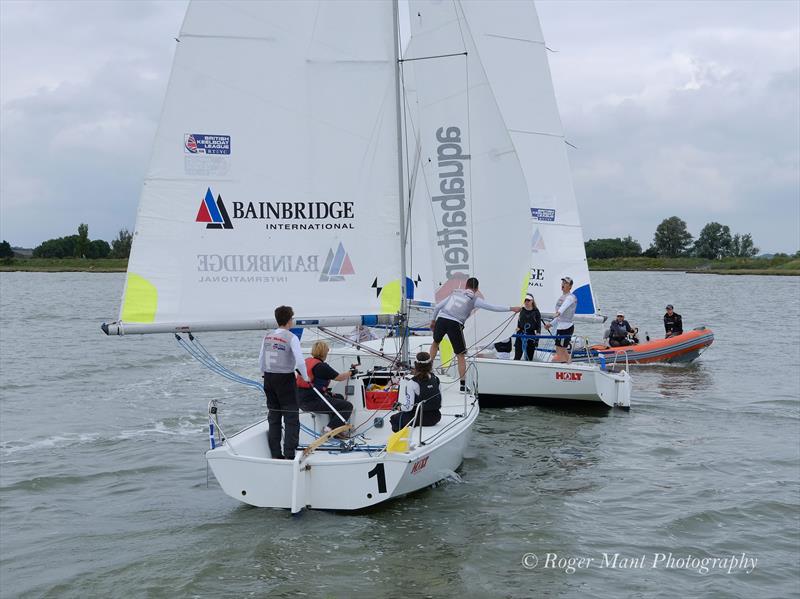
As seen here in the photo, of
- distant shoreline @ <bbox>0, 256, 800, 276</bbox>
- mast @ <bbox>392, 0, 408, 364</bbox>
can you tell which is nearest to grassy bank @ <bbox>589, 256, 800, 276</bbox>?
distant shoreline @ <bbox>0, 256, 800, 276</bbox>

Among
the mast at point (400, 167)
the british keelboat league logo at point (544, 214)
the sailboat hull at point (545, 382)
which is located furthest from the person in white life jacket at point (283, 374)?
the british keelboat league logo at point (544, 214)

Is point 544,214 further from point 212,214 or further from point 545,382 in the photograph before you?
point 212,214

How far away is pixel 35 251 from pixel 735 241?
10310cm

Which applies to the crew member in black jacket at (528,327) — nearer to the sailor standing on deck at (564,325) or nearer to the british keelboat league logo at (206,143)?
the sailor standing on deck at (564,325)

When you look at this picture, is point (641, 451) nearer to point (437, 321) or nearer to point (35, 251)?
point (437, 321)

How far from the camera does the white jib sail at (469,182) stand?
12.2 m

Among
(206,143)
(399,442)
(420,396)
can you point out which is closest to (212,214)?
(206,143)

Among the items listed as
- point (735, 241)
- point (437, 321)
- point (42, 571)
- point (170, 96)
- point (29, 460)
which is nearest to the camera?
point (42, 571)

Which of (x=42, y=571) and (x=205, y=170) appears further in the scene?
(x=205, y=170)

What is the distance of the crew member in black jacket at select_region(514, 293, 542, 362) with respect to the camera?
638 inches

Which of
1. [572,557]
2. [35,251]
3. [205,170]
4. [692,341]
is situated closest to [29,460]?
[205,170]

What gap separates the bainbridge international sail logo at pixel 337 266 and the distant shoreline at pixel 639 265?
9646 cm

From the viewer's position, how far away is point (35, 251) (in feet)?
422

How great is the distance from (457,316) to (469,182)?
1.92 meters
